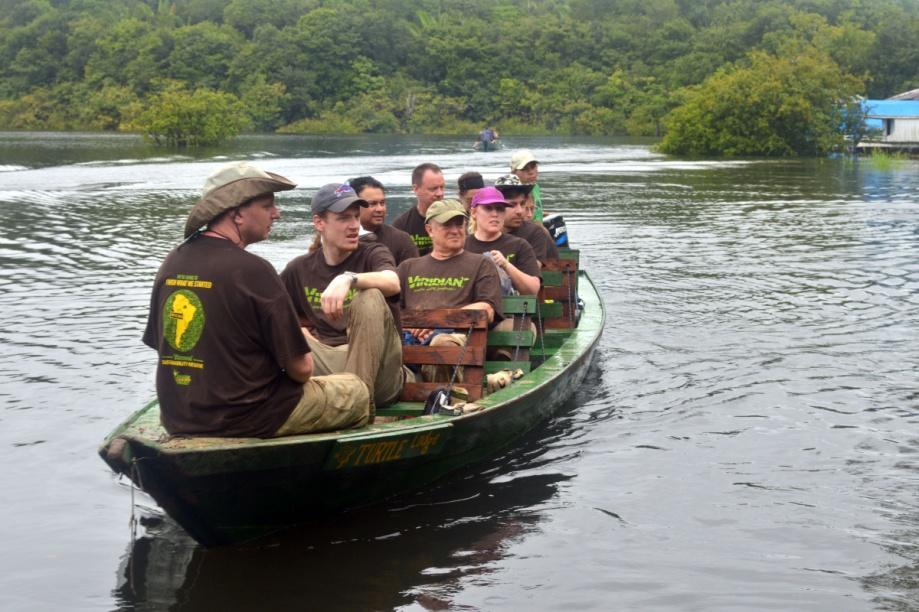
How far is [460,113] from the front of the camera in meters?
107

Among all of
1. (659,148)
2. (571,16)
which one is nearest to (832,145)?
(659,148)

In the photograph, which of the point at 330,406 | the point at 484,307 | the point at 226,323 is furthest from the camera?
the point at 484,307

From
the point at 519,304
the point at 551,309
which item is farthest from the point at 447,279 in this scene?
the point at 551,309

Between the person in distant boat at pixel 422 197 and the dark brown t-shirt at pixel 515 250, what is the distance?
0.84 meters

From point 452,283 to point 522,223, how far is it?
1912 mm

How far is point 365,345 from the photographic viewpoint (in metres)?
7.00

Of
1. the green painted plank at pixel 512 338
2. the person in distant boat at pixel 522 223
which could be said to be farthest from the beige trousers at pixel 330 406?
the person in distant boat at pixel 522 223

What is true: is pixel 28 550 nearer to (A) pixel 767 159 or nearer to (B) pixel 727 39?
(A) pixel 767 159

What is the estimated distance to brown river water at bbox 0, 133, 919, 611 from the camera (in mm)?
6090

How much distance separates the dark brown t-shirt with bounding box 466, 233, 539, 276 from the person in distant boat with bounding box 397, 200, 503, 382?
2.67 feet

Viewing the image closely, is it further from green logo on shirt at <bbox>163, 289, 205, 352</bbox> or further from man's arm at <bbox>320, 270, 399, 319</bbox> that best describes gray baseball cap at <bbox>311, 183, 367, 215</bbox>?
green logo on shirt at <bbox>163, 289, 205, 352</bbox>

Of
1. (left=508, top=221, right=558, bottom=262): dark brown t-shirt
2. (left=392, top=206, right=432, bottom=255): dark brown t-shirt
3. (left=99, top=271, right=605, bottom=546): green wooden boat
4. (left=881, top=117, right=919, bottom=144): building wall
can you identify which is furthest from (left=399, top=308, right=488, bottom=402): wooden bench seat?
(left=881, top=117, right=919, bottom=144): building wall

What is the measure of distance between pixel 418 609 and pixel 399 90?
105 m

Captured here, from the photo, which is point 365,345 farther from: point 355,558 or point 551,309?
point 551,309
